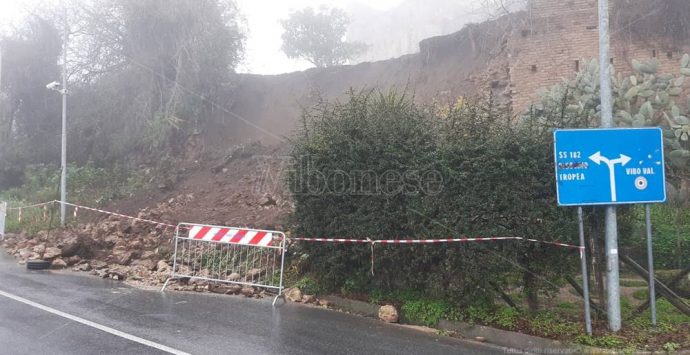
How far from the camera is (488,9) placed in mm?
18047

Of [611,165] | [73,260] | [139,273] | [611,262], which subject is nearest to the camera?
[611,262]

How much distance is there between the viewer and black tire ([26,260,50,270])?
40.1ft

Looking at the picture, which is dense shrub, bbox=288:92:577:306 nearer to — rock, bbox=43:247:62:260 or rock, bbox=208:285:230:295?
rock, bbox=208:285:230:295

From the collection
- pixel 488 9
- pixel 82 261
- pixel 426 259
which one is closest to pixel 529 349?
pixel 426 259

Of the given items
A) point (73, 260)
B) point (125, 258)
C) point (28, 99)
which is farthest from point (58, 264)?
point (28, 99)

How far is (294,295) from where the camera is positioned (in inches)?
359

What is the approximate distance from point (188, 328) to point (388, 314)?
9.61 ft

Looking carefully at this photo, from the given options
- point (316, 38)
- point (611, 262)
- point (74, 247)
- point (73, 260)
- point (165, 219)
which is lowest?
point (73, 260)

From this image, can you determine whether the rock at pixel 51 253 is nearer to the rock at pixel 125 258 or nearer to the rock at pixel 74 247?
the rock at pixel 74 247

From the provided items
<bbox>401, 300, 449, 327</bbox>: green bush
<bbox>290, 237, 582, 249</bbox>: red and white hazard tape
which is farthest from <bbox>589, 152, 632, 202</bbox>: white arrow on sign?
<bbox>401, 300, 449, 327</bbox>: green bush

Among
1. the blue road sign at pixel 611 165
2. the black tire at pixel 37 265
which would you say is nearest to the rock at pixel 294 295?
the blue road sign at pixel 611 165

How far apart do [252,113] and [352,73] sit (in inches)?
216

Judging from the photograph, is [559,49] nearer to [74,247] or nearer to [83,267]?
[83,267]

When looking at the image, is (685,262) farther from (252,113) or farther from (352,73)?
(252,113)
